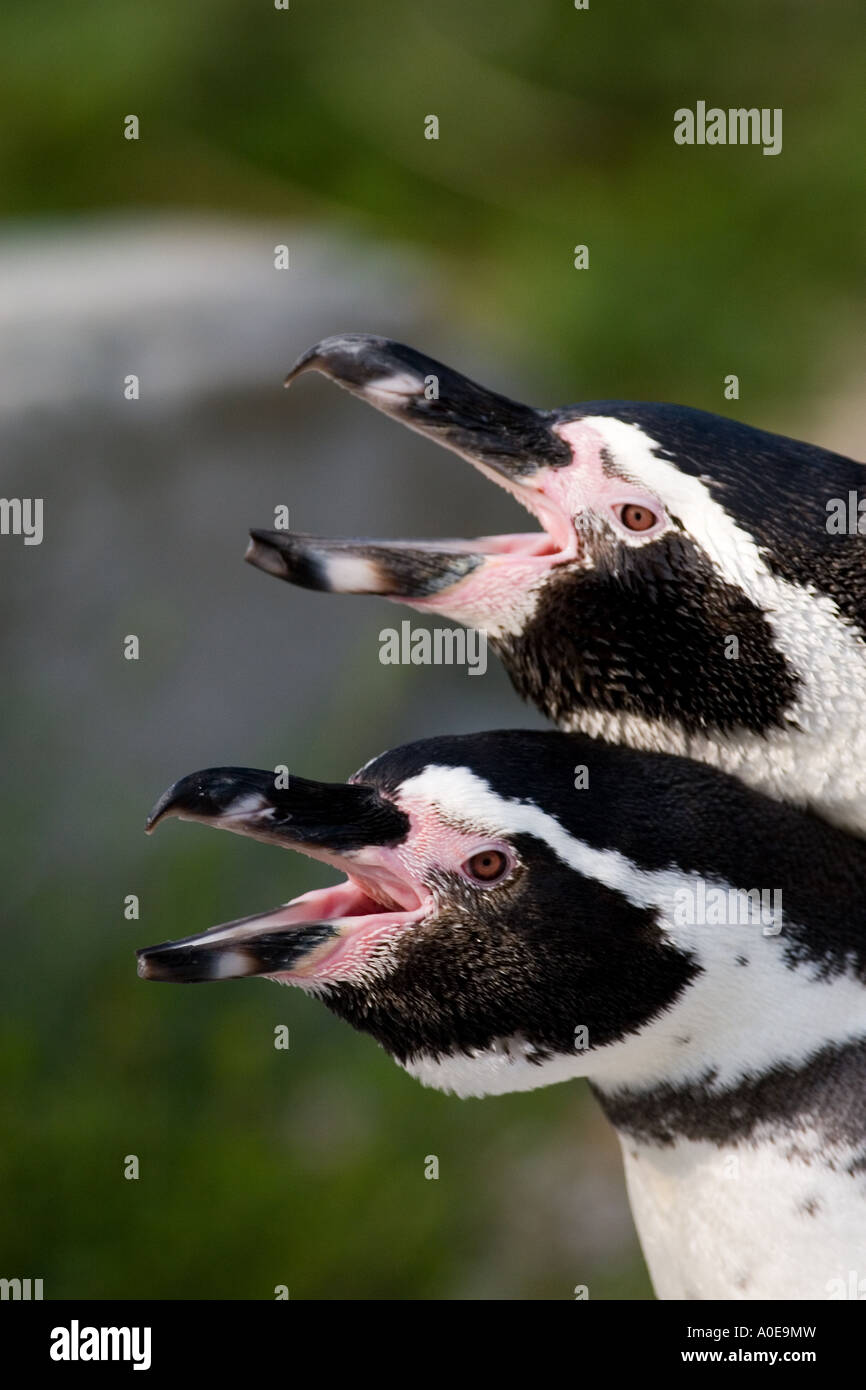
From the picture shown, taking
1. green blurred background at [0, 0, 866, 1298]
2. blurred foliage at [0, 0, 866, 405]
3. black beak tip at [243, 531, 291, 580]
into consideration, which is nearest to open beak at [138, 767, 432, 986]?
black beak tip at [243, 531, 291, 580]

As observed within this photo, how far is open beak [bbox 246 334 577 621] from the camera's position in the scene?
1.08 m

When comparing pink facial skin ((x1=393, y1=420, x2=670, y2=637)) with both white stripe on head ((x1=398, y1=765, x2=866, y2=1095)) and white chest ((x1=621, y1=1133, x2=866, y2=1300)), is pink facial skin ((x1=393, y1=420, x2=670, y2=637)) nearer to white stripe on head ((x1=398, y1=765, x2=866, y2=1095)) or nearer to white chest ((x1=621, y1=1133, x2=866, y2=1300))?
white stripe on head ((x1=398, y1=765, x2=866, y2=1095))

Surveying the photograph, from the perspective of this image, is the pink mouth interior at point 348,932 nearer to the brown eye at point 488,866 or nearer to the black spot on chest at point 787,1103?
the brown eye at point 488,866

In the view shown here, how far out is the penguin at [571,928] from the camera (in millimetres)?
1071

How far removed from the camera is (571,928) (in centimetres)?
108

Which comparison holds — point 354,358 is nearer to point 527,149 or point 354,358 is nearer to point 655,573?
point 655,573

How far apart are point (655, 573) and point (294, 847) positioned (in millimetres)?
282

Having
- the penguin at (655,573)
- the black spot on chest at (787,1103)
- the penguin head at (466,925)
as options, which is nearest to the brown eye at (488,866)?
the penguin head at (466,925)

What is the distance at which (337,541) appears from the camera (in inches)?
43.0

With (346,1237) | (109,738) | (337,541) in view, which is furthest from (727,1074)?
(109,738)

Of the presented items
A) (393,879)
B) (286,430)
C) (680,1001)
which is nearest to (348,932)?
(393,879)

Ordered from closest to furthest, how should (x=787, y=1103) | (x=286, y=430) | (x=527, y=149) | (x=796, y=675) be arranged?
(x=796, y=675) → (x=787, y=1103) → (x=286, y=430) → (x=527, y=149)

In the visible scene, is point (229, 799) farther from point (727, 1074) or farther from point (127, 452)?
point (127, 452)
